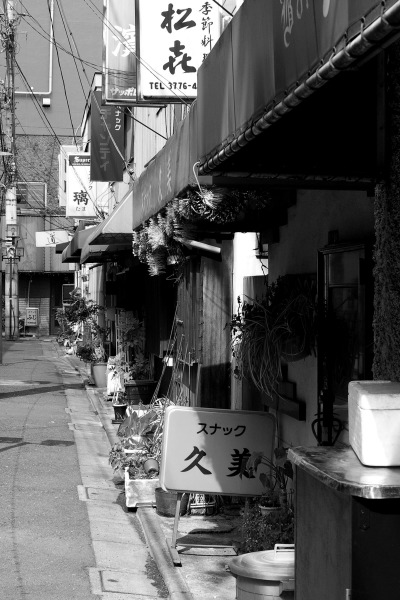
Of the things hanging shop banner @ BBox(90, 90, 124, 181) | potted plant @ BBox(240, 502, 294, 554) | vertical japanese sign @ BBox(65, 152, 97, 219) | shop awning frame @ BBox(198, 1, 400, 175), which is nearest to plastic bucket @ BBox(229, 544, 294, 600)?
potted plant @ BBox(240, 502, 294, 554)

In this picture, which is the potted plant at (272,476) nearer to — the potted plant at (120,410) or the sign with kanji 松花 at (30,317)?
the potted plant at (120,410)

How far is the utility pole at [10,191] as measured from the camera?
37375 mm

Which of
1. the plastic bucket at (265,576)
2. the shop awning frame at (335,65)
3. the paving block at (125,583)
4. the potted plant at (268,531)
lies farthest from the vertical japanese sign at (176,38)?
the plastic bucket at (265,576)

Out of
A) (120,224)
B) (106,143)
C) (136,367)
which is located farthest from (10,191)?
(120,224)

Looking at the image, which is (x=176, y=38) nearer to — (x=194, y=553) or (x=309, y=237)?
(x=309, y=237)

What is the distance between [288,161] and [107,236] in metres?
9.16

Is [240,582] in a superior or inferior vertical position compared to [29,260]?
inferior

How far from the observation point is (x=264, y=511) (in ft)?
23.8

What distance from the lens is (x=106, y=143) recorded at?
73.0 ft

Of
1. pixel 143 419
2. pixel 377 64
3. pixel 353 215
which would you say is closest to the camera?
pixel 377 64

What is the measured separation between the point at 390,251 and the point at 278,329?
2.67 metres

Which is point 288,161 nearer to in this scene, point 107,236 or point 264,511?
point 264,511

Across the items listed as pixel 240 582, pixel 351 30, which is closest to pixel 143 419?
pixel 240 582

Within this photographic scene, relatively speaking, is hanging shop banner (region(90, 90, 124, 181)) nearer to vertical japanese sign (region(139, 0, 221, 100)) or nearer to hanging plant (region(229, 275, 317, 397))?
vertical japanese sign (region(139, 0, 221, 100))
